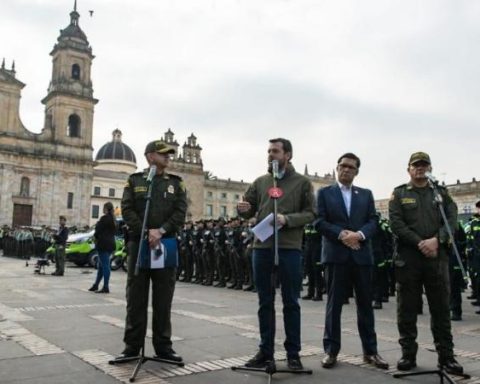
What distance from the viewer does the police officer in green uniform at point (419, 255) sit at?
4816 mm

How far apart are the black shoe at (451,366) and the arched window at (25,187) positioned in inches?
2258

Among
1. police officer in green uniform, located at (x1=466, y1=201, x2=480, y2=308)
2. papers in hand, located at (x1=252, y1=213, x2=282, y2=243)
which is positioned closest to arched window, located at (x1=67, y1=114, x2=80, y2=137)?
police officer in green uniform, located at (x1=466, y1=201, x2=480, y2=308)

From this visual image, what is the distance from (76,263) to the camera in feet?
73.6

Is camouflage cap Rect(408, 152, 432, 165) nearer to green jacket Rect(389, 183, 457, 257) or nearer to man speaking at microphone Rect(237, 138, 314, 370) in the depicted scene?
green jacket Rect(389, 183, 457, 257)

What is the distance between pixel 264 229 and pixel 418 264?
158 centimetres

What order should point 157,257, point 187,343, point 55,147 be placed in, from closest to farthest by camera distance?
point 157,257, point 187,343, point 55,147

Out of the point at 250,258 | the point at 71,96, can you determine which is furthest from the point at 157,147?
the point at 71,96

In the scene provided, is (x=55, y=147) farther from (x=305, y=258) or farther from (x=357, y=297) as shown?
(x=357, y=297)

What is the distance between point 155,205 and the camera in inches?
205

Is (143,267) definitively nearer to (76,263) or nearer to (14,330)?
(14,330)

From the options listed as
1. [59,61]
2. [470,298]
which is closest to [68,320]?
[470,298]

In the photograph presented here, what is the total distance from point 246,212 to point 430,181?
186cm

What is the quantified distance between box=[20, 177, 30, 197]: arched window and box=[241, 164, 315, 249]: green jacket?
56.1m

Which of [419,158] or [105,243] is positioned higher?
[419,158]
